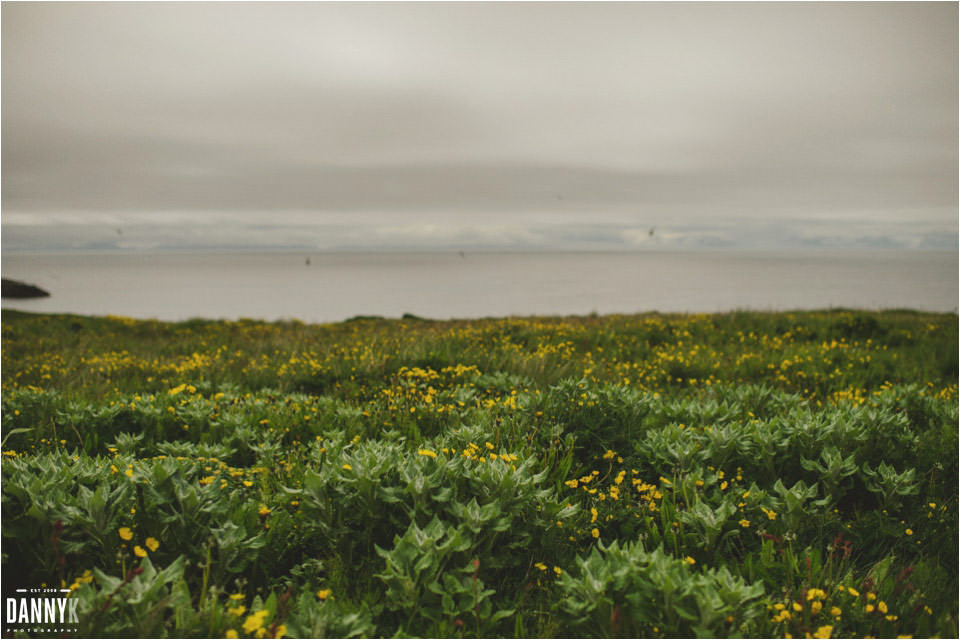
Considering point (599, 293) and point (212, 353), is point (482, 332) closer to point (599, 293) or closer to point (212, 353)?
point (212, 353)

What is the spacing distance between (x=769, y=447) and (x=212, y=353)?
12.5 metres

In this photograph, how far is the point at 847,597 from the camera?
116 inches

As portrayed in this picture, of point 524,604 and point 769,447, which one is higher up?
point 769,447

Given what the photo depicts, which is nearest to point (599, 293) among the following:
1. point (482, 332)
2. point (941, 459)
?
point (482, 332)
